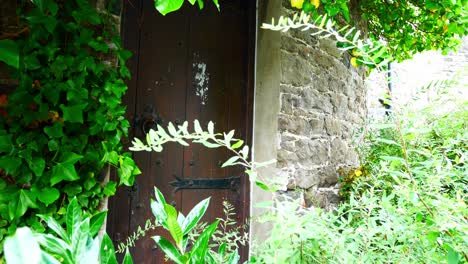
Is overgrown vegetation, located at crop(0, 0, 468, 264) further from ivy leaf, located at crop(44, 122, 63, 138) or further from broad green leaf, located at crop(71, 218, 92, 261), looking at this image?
broad green leaf, located at crop(71, 218, 92, 261)

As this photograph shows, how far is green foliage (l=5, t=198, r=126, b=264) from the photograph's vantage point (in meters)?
0.40

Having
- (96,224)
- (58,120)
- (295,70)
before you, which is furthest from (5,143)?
(295,70)

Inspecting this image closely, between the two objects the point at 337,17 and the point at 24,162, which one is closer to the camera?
the point at 24,162

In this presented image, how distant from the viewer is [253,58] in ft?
8.09

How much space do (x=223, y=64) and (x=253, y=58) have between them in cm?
25

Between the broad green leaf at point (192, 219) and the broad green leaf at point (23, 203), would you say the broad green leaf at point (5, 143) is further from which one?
the broad green leaf at point (192, 219)

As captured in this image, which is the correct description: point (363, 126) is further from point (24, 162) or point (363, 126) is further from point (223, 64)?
point (24, 162)

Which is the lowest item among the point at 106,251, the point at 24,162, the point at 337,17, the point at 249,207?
the point at 249,207

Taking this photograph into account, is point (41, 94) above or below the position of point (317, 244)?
above

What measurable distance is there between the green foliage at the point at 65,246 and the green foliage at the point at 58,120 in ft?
2.36

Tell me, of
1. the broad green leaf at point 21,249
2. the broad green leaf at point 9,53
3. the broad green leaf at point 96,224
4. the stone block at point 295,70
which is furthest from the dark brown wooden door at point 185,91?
the broad green leaf at point 21,249

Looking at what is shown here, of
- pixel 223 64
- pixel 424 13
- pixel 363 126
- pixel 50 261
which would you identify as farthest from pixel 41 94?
pixel 424 13

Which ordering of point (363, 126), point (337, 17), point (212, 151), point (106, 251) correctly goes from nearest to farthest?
point (106, 251), point (212, 151), point (337, 17), point (363, 126)

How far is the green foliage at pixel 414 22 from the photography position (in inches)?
103
